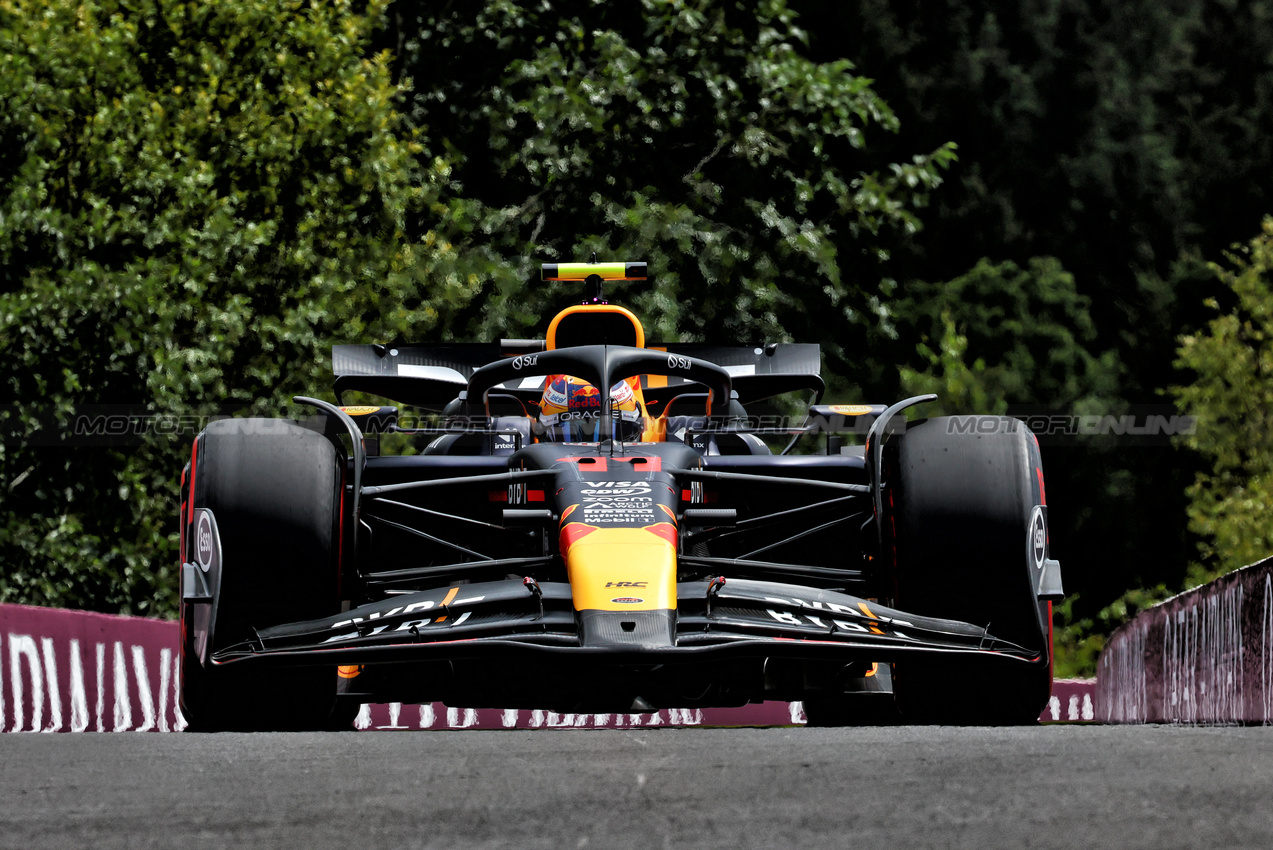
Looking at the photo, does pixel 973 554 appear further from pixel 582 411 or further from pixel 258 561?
pixel 258 561

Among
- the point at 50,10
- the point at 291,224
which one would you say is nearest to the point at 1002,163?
the point at 291,224

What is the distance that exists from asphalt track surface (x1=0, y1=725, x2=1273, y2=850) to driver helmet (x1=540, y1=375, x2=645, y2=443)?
8.45 feet

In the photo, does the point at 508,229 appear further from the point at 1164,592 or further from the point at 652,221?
the point at 1164,592

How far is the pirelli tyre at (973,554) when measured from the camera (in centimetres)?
625

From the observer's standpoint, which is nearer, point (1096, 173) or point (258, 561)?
point (258, 561)

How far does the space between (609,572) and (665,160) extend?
15.2 m

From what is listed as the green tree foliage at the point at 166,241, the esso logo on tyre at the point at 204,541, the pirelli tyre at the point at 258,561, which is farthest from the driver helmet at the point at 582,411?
the green tree foliage at the point at 166,241

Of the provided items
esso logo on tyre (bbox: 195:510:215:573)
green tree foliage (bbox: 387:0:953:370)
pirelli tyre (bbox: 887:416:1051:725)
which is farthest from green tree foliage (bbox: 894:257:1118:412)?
esso logo on tyre (bbox: 195:510:215:573)

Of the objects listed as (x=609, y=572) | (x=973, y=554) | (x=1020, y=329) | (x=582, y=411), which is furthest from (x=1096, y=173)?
(x=609, y=572)

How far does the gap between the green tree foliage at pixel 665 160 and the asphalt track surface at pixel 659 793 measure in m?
Answer: 14.4

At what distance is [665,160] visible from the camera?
20703 millimetres

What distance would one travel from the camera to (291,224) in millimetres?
19531

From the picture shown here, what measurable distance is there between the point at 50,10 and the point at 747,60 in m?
7.65

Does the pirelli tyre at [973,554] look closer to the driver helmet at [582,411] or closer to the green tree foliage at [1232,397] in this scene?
the driver helmet at [582,411]
